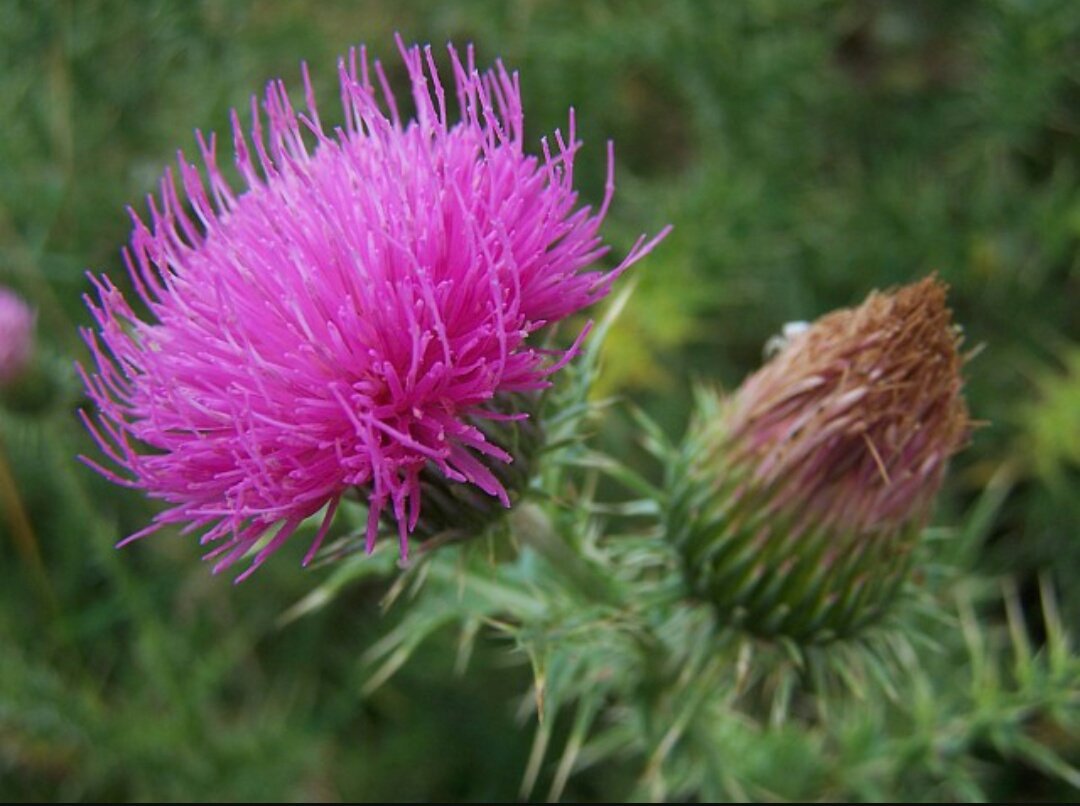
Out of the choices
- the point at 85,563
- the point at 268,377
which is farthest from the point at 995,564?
the point at 85,563

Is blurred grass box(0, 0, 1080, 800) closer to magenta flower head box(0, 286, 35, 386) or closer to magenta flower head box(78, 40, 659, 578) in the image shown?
magenta flower head box(0, 286, 35, 386)

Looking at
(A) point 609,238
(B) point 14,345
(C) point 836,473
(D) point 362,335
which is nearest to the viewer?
(D) point 362,335

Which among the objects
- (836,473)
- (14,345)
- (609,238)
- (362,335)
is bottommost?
(836,473)

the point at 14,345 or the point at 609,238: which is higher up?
the point at 609,238

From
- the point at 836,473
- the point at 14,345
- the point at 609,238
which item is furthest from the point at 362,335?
the point at 609,238

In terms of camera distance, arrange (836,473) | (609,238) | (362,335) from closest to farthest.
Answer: (362,335), (836,473), (609,238)

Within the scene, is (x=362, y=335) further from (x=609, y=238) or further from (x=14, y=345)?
(x=609, y=238)

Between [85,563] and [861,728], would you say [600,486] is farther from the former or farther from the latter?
[85,563]
